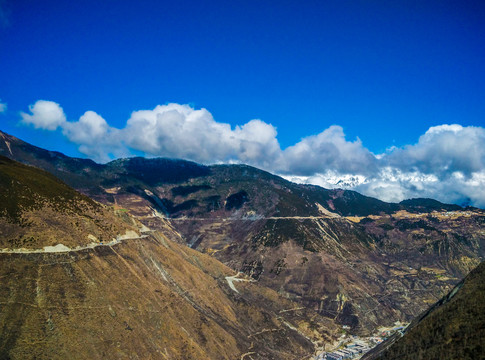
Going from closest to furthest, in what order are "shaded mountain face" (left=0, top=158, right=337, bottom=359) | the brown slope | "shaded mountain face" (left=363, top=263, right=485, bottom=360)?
"shaded mountain face" (left=363, top=263, right=485, bottom=360)
"shaded mountain face" (left=0, top=158, right=337, bottom=359)
the brown slope

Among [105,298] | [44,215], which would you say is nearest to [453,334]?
[105,298]

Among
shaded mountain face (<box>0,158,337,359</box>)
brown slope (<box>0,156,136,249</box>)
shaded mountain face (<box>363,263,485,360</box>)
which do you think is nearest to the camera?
shaded mountain face (<box>363,263,485,360</box>)

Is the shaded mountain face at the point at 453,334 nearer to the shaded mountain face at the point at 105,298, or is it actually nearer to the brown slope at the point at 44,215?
the shaded mountain face at the point at 105,298

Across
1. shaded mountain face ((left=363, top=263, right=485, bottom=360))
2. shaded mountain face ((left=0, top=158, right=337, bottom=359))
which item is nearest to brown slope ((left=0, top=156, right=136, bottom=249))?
shaded mountain face ((left=0, top=158, right=337, bottom=359))

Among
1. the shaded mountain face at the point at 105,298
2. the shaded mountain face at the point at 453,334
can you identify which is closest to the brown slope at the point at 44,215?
the shaded mountain face at the point at 105,298

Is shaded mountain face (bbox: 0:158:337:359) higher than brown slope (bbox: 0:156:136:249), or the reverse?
brown slope (bbox: 0:156:136:249)

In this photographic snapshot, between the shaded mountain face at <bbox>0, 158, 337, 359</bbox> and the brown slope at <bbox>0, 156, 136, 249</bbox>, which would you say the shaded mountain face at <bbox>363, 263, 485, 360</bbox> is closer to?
the shaded mountain face at <bbox>0, 158, 337, 359</bbox>
